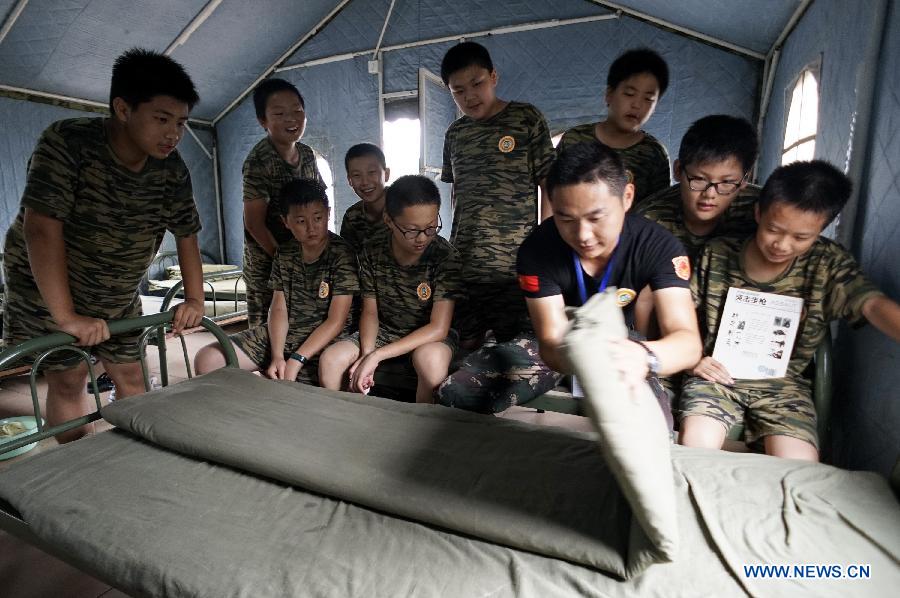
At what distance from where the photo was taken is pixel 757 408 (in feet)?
5.07

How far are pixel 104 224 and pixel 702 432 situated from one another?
2.12 metres

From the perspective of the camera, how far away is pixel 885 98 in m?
1.56

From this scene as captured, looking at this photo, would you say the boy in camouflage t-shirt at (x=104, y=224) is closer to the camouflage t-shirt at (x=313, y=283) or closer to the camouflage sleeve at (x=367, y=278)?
the camouflage t-shirt at (x=313, y=283)

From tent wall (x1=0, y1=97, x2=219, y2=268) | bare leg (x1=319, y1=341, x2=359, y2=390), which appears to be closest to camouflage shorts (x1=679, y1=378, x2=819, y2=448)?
bare leg (x1=319, y1=341, x2=359, y2=390)

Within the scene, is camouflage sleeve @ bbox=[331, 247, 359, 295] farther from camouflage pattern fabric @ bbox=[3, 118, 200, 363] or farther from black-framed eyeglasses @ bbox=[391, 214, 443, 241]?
Result: camouflage pattern fabric @ bbox=[3, 118, 200, 363]

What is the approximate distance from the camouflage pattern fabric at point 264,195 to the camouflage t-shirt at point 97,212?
→ 1.49 ft

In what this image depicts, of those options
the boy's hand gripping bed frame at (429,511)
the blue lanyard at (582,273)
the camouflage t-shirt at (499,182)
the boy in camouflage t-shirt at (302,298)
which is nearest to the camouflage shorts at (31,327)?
the boy in camouflage t-shirt at (302,298)

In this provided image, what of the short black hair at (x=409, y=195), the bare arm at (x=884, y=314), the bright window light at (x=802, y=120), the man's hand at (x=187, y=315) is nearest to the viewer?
the bare arm at (x=884, y=314)

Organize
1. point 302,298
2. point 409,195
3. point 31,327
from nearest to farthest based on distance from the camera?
point 31,327 → point 409,195 → point 302,298

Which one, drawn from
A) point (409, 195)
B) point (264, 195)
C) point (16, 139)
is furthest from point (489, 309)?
point (16, 139)

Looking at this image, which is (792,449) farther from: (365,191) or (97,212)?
(97,212)

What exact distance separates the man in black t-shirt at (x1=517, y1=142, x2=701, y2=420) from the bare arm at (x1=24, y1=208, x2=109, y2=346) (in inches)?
56.7

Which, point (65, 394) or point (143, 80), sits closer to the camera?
point (143, 80)

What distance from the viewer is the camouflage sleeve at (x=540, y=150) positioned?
223 cm
